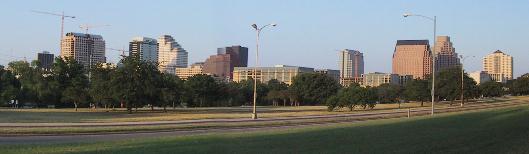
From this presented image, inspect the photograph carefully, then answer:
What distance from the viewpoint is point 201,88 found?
102 metres

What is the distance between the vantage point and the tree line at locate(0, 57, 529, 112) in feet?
236

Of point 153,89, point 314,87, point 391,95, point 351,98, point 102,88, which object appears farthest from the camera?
point 391,95

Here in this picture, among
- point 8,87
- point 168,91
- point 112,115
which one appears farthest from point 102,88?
point 8,87

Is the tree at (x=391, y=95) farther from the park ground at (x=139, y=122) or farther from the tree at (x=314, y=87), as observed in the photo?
the park ground at (x=139, y=122)

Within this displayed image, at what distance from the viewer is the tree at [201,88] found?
329ft

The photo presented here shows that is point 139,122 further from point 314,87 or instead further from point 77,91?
point 314,87

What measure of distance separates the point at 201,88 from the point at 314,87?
22.9 m

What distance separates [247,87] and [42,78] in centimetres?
6141

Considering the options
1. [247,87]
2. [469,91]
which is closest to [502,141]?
[469,91]

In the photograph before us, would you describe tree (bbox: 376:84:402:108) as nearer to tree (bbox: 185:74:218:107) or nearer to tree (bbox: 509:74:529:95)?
tree (bbox: 185:74:218:107)

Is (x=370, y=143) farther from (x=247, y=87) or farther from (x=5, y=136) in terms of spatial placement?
(x=247, y=87)

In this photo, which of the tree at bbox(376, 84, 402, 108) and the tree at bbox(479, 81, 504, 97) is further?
the tree at bbox(479, 81, 504, 97)

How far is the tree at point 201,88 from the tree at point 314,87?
57.1 feet

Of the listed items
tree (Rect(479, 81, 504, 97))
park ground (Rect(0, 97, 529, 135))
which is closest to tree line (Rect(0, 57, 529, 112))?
park ground (Rect(0, 97, 529, 135))
